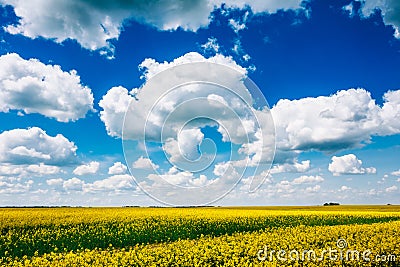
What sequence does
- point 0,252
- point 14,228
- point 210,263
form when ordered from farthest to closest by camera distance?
1. point 14,228
2. point 0,252
3. point 210,263

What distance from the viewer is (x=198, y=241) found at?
1464 centimetres

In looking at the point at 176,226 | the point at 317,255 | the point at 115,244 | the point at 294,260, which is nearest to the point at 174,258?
the point at 294,260

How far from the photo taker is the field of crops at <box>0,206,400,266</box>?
1025 cm

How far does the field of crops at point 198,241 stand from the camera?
10.2 m

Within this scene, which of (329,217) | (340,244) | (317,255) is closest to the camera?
(317,255)

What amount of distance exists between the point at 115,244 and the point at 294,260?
13503 mm

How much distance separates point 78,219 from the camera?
996 inches

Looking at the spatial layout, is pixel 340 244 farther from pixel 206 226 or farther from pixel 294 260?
pixel 206 226
